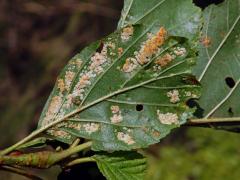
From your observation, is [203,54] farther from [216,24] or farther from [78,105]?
[78,105]

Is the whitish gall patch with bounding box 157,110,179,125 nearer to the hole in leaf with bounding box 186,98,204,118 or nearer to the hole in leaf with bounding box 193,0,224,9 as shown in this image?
the hole in leaf with bounding box 186,98,204,118

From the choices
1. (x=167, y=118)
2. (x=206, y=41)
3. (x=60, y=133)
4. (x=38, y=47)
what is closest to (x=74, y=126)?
(x=60, y=133)

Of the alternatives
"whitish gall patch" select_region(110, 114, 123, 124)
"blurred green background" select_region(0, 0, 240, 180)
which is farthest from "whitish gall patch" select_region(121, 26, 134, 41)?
"blurred green background" select_region(0, 0, 240, 180)

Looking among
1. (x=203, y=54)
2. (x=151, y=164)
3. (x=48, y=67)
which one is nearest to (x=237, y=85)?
(x=203, y=54)

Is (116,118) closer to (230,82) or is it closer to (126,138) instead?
(126,138)

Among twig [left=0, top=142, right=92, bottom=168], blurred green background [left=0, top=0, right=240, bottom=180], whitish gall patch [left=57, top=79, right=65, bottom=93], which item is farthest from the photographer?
blurred green background [left=0, top=0, right=240, bottom=180]

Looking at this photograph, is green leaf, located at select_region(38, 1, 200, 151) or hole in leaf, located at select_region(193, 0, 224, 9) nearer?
green leaf, located at select_region(38, 1, 200, 151)

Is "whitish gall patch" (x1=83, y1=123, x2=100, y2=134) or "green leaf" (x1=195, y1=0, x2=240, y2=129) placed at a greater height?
"green leaf" (x1=195, y1=0, x2=240, y2=129)
